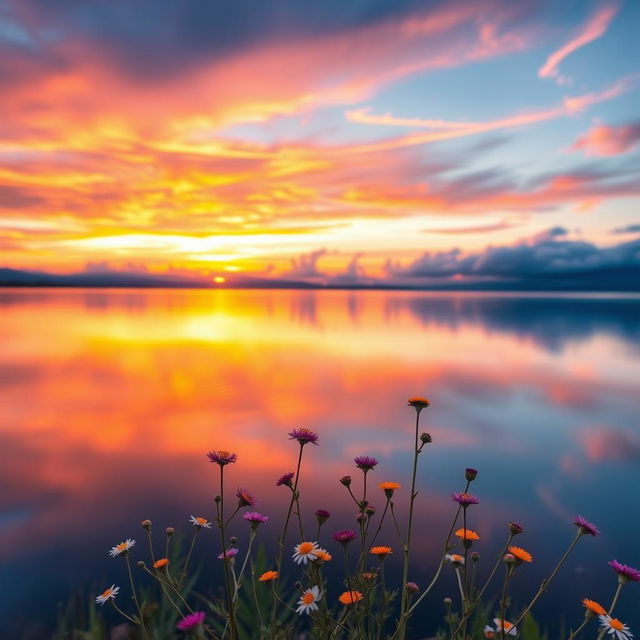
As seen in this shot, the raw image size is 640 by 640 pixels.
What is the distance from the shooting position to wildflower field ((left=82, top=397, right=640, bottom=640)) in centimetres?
316

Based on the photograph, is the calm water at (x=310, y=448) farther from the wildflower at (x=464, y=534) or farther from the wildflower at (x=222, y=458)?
the wildflower at (x=222, y=458)

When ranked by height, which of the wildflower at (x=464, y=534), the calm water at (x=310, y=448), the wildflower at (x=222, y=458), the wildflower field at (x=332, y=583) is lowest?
the calm water at (x=310, y=448)

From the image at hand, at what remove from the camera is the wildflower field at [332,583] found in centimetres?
316

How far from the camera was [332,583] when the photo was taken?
25.5 ft

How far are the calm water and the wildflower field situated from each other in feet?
1.16

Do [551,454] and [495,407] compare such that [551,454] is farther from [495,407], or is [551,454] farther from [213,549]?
[213,549]

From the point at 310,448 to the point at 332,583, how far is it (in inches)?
269

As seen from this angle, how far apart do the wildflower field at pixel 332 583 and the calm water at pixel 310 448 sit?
354 millimetres

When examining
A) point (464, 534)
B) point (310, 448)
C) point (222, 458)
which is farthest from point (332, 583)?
point (310, 448)

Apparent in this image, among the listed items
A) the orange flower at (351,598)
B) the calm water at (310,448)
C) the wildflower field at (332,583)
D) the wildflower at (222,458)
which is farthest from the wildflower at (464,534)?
the calm water at (310,448)

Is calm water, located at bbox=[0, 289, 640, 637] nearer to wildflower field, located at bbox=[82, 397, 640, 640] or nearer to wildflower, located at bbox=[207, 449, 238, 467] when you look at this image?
wildflower field, located at bbox=[82, 397, 640, 640]

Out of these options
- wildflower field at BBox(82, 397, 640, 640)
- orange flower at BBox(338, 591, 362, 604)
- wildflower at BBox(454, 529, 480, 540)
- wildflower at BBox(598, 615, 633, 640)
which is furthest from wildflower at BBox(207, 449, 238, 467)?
wildflower at BBox(598, 615, 633, 640)

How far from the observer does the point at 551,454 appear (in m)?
14.6

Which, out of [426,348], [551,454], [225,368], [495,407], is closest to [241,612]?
[551,454]
